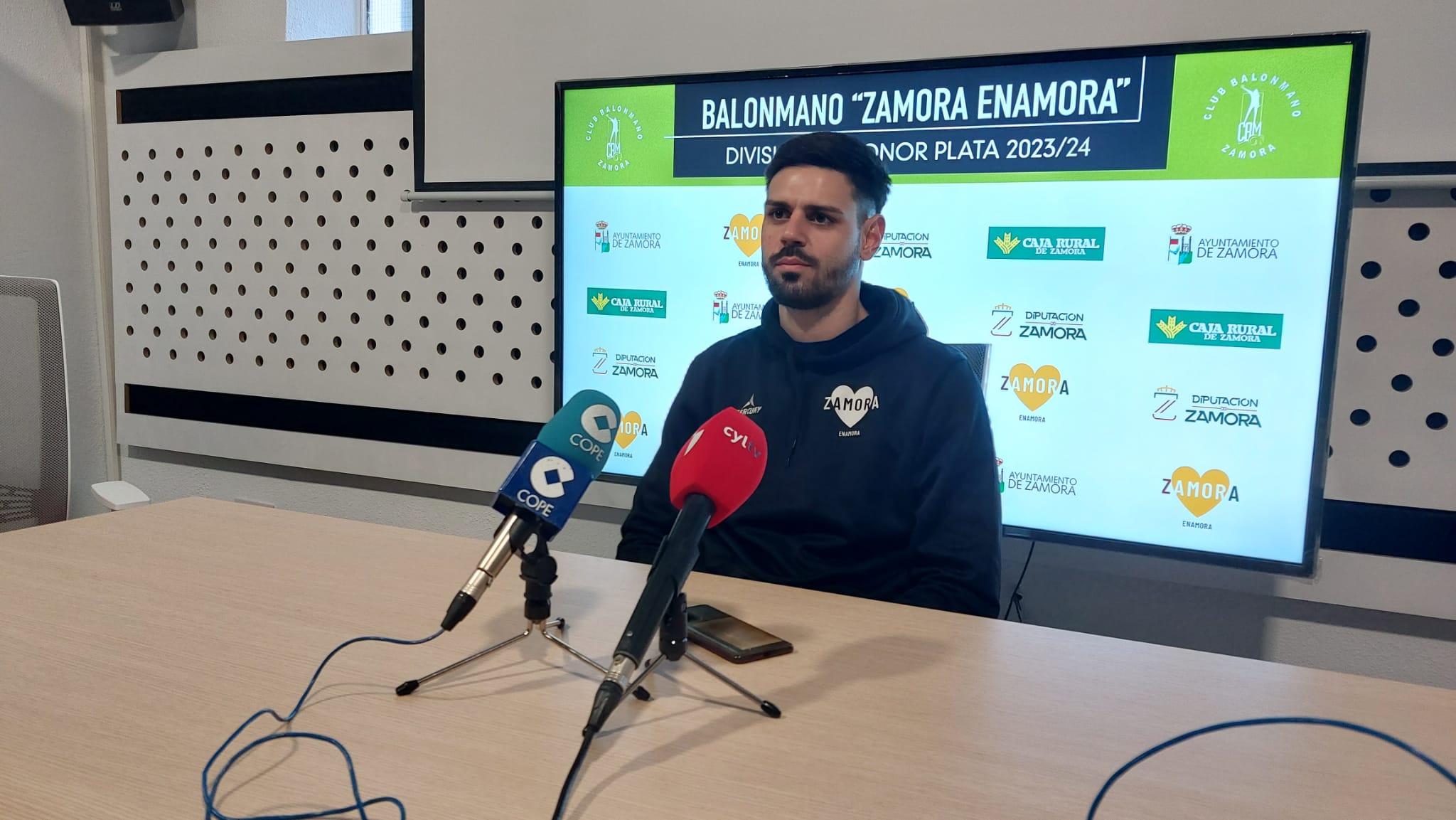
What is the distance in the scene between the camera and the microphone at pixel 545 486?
792mm

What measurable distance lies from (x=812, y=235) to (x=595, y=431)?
32.1 inches

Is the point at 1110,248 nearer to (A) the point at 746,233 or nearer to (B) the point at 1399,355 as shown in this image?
(B) the point at 1399,355

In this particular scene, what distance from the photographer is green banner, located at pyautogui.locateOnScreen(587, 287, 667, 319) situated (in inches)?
75.1

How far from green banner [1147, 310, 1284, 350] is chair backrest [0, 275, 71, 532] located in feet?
7.27

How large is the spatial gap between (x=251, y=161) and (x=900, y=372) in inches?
79.4

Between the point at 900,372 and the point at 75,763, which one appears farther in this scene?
the point at 900,372

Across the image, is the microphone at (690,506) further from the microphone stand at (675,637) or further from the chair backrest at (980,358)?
the chair backrest at (980,358)

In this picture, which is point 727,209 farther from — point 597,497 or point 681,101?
point 597,497

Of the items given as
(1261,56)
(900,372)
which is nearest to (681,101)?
(900,372)

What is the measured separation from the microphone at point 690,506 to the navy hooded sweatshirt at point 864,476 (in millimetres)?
656

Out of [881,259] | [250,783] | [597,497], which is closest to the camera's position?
[250,783]

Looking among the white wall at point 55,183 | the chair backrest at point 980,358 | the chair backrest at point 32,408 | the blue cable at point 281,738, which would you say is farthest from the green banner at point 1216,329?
the white wall at point 55,183

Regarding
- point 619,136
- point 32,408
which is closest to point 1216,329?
point 619,136

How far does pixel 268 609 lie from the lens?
3.49 ft
